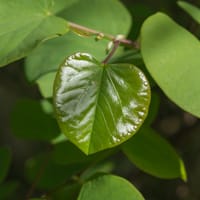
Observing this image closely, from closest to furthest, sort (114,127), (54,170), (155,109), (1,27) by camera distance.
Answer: (114,127)
(1,27)
(155,109)
(54,170)

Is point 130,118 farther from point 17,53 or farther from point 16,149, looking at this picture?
point 16,149

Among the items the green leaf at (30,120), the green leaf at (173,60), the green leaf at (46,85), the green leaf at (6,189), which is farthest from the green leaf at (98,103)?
the green leaf at (6,189)

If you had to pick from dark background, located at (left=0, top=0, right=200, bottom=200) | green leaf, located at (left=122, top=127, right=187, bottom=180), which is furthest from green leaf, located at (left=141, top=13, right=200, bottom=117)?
dark background, located at (left=0, top=0, right=200, bottom=200)

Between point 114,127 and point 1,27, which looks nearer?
point 114,127

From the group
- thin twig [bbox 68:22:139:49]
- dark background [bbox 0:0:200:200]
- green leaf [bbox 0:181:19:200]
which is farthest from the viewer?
dark background [bbox 0:0:200:200]

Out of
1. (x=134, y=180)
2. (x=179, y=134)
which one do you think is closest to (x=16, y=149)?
(x=134, y=180)

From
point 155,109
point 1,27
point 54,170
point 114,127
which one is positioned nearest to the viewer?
point 114,127

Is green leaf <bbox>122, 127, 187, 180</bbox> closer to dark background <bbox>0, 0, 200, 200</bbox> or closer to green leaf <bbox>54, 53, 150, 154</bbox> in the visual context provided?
green leaf <bbox>54, 53, 150, 154</bbox>
